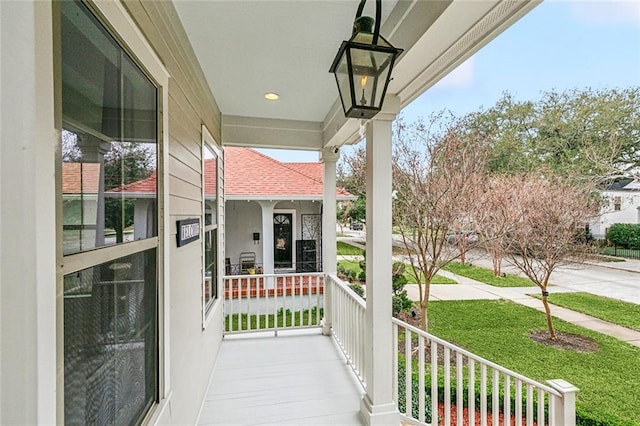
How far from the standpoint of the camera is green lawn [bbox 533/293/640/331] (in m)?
4.06

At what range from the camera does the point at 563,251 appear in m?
4.27

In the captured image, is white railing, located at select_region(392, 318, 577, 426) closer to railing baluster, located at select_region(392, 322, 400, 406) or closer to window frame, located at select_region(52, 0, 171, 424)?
railing baluster, located at select_region(392, 322, 400, 406)

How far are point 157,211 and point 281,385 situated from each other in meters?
2.39

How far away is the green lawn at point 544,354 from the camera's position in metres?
3.23

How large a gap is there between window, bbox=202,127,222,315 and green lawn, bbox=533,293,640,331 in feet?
18.4

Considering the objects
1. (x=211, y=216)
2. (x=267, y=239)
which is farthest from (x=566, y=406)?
(x=267, y=239)

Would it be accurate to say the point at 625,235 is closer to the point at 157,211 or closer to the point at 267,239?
the point at 157,211

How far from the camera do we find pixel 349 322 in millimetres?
3420

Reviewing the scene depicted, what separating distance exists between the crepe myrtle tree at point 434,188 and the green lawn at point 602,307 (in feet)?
6.18

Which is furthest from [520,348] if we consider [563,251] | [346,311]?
[346,311]

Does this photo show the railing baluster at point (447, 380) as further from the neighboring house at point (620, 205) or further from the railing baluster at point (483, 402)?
the neighboring house at point (620, 205)

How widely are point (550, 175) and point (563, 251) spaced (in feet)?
4.03

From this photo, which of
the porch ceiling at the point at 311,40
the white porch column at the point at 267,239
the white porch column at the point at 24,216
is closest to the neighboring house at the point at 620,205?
the porch ceiling at the point at 311,40

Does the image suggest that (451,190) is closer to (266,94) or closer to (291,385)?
(266,94)
